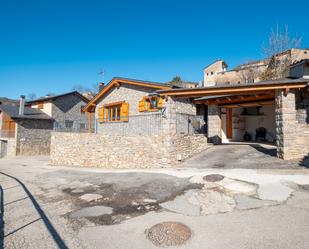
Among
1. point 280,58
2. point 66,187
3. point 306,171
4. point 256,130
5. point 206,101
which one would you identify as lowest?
point 66,187

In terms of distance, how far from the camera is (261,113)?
16.0 metres

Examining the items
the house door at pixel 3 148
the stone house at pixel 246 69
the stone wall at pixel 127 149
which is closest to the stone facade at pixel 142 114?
the stone wall at pixel 127 149

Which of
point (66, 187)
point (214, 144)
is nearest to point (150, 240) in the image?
point (66, 187)

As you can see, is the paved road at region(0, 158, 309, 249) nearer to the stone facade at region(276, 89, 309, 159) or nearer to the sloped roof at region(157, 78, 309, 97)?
the stone facade at region(276, 89, 309, 159)

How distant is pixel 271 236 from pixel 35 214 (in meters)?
5.16

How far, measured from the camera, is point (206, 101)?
46.8 feet

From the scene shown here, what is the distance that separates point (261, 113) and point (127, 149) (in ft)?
34.3

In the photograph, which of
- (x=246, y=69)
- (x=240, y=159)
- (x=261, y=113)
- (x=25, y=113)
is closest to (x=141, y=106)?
(x=240, y=159)

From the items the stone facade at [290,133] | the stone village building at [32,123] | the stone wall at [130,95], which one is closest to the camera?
the stone facade at [290,133]

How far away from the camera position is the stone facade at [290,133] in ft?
29.8

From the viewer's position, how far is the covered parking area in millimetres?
9117

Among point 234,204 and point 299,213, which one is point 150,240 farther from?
Answer: point 299,213

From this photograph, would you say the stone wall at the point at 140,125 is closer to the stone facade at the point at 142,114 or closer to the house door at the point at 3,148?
the stone facade at the point at 142,114

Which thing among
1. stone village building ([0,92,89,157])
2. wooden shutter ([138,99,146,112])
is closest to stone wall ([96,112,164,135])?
wooden shutter ([138,99,146,112])
